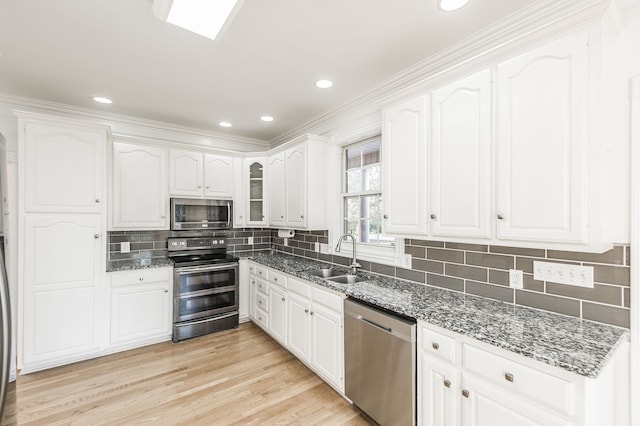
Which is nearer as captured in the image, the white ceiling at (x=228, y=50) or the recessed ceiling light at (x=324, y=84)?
the white ceiling at (x=228, y=50)

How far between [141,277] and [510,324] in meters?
3.43

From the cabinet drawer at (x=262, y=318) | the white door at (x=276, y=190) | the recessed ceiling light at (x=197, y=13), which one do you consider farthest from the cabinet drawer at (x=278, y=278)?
the recessed ceiling light at (x=197, y=13)

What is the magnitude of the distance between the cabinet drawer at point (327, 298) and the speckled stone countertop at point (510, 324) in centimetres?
9

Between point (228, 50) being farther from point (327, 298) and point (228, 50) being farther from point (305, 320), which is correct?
point (305, 320)

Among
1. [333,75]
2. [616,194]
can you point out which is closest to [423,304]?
[616,194]

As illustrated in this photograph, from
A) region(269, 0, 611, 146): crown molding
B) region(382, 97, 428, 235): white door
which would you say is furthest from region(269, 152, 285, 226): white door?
region(382, 97, 428, 235): white door

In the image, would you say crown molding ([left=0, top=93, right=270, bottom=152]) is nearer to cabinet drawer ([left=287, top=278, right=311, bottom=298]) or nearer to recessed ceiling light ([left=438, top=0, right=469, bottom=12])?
cabinet drawer ([left=287, top=278, right=311, bottom=298])

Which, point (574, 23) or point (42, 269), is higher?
point (574, 23)

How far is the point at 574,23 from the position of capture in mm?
1346

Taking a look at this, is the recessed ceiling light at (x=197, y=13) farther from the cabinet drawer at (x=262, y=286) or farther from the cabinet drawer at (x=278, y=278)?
the cabinet drawer at (x=262, y=286)

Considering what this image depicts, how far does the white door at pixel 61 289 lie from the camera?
2641 millimetres

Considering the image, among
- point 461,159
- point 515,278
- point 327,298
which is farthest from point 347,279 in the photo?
point 461,159

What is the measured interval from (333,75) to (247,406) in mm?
2764

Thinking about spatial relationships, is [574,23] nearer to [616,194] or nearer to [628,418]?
[616,194]
